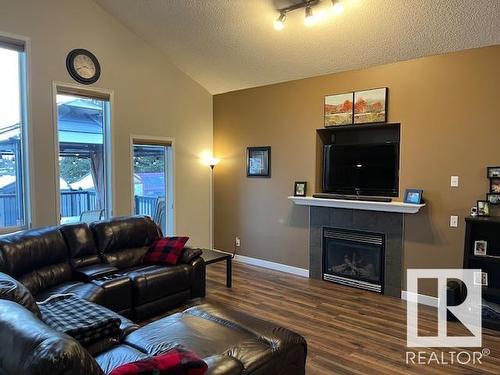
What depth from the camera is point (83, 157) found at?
450 cm

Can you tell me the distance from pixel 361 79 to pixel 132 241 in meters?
3.30

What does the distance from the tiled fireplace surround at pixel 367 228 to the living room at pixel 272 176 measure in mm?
22

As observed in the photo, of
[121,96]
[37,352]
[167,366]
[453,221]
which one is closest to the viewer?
[37,352]

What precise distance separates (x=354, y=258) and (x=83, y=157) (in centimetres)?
368

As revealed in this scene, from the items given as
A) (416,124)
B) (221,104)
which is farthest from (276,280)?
(221,104)

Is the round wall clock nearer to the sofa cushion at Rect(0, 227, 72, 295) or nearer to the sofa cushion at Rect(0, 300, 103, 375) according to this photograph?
the sofa cushion at Rect(0, 227, 72, 295)

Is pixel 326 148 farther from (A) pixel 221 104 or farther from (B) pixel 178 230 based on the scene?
(B) pixel 178 230

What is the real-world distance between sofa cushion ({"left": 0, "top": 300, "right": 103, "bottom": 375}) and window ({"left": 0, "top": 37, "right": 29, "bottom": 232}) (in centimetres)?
309

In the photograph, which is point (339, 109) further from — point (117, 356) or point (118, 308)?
point (117, 356)

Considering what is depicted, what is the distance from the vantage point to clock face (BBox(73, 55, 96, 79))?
4264 millimetres

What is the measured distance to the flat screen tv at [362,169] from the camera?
4160 millimetres

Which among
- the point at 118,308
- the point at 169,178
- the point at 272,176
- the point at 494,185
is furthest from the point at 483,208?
the point at 169,178

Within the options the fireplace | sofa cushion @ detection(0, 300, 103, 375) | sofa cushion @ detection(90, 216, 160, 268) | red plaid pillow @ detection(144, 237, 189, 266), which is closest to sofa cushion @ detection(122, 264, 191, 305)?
red plaid pillow @ detection(144, 237, 189, 266)

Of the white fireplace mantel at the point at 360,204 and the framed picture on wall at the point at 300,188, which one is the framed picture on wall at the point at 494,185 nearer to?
the white fireplace mantel at the point at 360,204
